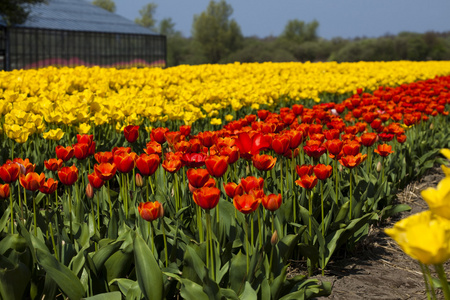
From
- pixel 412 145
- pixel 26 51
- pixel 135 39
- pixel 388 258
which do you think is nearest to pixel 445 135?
pixel 412 145

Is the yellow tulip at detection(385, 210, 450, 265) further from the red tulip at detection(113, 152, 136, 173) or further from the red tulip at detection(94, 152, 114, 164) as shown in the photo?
the red tulip at detection(94, 152, 114, 164)

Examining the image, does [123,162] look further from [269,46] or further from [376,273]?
[269,46]

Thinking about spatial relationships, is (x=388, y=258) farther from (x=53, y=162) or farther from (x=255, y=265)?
(x=53, y=162)

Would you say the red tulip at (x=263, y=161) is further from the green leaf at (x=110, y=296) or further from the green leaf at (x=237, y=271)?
the green leaf at (x=110, y=296)

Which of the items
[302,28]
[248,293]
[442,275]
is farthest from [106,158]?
[302,28]

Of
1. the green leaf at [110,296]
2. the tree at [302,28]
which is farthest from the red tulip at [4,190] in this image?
the tree at [302,28]

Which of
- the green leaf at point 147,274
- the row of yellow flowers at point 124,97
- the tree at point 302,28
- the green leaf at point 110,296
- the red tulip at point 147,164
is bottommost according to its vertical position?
the green leaf at point 110,296

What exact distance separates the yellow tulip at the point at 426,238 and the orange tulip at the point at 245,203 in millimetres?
1040

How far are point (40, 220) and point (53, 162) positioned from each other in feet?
1.11

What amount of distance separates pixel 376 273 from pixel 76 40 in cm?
2884

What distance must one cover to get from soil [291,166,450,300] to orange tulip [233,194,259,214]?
1119 mm

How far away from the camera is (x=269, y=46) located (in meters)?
51.0

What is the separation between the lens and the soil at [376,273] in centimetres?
297

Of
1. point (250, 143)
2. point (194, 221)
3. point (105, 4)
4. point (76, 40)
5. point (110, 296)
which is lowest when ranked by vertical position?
point (110, 296)
